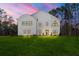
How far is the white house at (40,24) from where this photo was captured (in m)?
7.73

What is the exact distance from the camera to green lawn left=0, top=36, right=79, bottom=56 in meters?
7.70

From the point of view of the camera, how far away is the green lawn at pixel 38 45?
7695mm

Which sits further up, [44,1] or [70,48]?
[44,1]

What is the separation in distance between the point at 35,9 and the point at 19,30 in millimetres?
304

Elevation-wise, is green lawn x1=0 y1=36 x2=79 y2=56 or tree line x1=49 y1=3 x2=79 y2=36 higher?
tree line x1=49 y1=3 x2=79 y2=36

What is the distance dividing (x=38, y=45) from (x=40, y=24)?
0.24m

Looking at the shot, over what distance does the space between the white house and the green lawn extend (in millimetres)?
59

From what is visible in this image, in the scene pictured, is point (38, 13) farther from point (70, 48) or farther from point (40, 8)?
point (70, 48)

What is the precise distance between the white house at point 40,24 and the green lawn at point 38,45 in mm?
59

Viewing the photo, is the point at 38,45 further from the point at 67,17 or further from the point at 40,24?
the point at 67,17

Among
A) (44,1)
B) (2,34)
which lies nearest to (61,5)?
(44,1)

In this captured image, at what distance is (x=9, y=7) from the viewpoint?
7.73 meters

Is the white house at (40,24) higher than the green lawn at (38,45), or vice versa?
the white house at (40,24)

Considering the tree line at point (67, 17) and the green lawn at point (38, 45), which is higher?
the tree line at point (67, 17)
